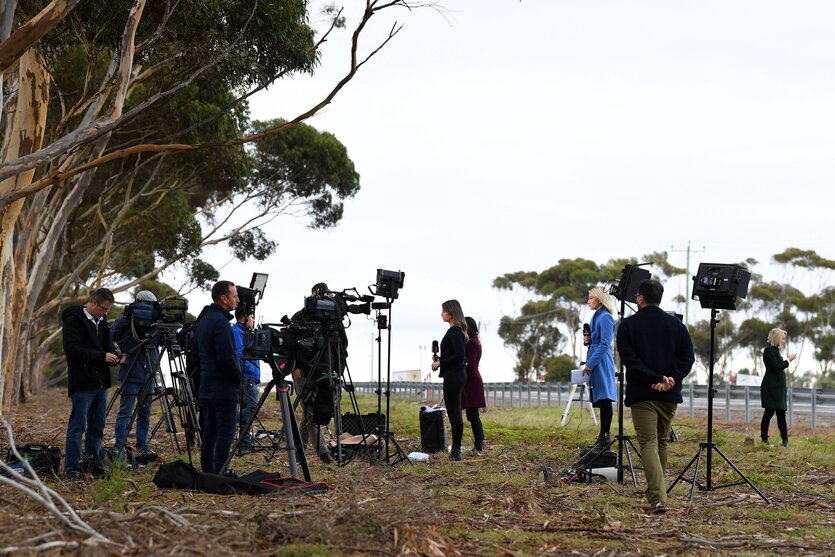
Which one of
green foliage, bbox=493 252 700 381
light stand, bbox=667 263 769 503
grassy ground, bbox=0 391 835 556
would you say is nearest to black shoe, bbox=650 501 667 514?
grassy ground, bbox=0 391 835 556

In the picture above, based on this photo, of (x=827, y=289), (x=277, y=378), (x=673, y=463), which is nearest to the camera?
(x=277, y=378)

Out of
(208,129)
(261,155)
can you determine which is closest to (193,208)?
(261,155)

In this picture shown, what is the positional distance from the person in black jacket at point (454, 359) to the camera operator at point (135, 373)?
3.02 metres

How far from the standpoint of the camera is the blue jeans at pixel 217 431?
29.6ft

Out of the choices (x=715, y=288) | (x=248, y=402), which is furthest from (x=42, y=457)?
(x=715, y=288)

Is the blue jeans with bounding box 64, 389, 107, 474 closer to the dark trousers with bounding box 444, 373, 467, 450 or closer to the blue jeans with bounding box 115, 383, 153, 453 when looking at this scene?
the blue jeans with bounding box 115, 383, 153, 453

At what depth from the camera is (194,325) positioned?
35.5 ft

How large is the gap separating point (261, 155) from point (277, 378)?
22487 millimetres

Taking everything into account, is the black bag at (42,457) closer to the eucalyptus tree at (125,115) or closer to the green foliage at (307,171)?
the eucalyptus tree at (125,115)

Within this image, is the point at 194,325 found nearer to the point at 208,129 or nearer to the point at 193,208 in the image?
the point at 208,129

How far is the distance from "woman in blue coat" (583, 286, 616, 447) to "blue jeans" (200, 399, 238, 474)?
4022mm

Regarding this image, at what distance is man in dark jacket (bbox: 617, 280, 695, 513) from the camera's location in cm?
834

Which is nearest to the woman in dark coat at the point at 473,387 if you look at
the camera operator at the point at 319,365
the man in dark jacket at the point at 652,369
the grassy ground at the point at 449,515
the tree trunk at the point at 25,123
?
the grassy ground at the point at 449,515

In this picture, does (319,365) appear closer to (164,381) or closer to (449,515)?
(164,381)
